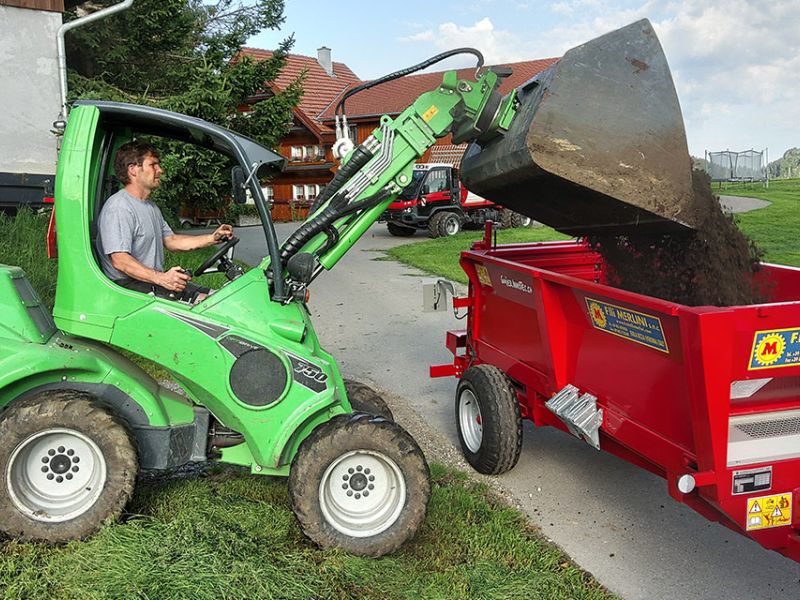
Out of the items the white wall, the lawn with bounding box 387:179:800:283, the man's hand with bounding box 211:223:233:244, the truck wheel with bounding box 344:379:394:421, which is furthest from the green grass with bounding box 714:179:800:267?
the white wall

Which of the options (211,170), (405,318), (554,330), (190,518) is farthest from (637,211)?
(211,170)

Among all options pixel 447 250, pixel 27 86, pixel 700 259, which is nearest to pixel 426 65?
pixel 700 259

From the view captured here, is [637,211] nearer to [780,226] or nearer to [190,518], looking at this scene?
[190,518]

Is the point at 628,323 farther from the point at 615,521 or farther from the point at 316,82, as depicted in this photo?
the point at 316,82

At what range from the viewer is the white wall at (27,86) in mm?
11164

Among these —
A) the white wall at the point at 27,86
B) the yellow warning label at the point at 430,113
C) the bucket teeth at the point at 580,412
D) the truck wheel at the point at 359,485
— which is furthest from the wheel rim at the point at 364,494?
the white wall at the point at 27,86

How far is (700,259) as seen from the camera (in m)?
3.70

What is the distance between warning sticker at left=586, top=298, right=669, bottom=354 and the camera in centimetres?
297

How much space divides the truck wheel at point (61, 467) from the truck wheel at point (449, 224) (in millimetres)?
17716

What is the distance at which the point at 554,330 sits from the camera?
385 cm

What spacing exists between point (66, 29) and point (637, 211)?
10043 mm

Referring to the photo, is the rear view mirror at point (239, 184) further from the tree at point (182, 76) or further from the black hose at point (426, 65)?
the tree at point (182, 76)

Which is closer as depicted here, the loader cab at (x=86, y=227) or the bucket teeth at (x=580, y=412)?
the loader cab at (x=86, y=227)

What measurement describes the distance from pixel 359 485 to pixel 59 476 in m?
1.39
